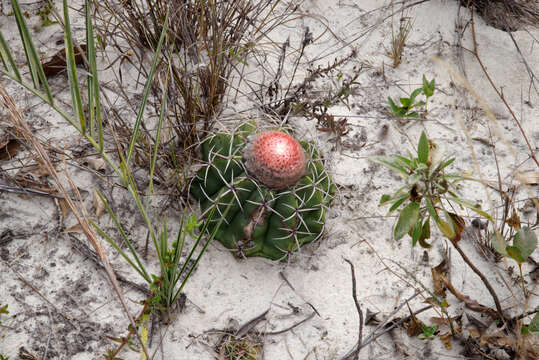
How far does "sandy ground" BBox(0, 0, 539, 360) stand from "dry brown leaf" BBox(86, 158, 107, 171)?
50 millimetres

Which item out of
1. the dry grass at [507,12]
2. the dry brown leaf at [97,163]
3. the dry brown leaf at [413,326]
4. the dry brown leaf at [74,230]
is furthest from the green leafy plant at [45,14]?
the dry grass at [507,12]

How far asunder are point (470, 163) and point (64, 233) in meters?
1.87

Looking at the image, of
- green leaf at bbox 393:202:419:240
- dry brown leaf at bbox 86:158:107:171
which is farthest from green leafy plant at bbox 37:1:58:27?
green leaf at bbox 393:202:419:240

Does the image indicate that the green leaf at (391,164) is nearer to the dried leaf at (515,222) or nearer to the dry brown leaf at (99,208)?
the dried leaf at (515,222)

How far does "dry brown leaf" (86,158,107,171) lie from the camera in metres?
2.10

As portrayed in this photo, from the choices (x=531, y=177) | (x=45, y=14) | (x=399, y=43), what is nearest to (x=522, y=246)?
(x=531, y=177)

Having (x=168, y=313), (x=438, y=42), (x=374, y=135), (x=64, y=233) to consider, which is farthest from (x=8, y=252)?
(x=438, y=42)

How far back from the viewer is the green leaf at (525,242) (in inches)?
67.6

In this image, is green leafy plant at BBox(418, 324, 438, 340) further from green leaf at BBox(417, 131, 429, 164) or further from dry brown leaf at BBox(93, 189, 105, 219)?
dry brown leaf at BBox(93, 189, 105, 219)

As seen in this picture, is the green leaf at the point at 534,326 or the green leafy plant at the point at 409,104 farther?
the green leafy plant at the point at 409,104

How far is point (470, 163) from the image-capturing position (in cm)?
234

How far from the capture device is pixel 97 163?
2.11m

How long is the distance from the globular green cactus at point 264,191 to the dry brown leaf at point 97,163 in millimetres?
521

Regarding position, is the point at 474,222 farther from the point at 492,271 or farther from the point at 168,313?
the point at 168,313
